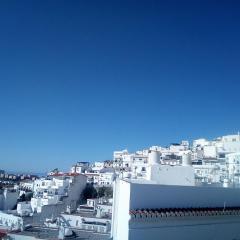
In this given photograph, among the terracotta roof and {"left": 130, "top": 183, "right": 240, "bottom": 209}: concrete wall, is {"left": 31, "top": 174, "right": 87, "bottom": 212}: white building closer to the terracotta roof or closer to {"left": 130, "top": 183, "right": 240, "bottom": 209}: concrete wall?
{"left": 130, "top": 183, "right": 240, "bottom": 209}: concrete wall

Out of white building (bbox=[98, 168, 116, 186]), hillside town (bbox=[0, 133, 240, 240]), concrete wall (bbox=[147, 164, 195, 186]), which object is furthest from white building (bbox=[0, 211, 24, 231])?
white building (bbox=[98, 168, 116, 186])

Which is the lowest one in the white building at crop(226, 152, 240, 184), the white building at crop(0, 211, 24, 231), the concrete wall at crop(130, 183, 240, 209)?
the white building at crop(0, 211, 24, 231)

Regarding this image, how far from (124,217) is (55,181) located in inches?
1694

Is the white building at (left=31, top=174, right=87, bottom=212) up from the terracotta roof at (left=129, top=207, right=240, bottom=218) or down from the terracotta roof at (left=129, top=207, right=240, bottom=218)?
down

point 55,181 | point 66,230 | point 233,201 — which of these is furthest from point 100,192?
point 233,201

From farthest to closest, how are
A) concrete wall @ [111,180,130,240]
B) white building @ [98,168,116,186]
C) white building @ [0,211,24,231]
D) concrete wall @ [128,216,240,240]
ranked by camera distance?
white building @ [98,168,116,186] < white building @ [0,211,24,231] < concrete wall @ [111,180,130,240] < concrete wall @ [128,216,240,240]

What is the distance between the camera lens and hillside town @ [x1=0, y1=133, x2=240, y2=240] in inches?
Result: 757

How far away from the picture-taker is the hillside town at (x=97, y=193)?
19219 mm

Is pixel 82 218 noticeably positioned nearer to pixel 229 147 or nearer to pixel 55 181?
pixel 55 181

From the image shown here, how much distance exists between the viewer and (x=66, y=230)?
2597 cm

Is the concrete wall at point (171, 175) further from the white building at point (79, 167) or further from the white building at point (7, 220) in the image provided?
the white building at point (79, 167)

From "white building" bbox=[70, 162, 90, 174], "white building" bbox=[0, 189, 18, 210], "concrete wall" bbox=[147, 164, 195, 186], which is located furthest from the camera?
"white building" bbox=[70, 162, 90, 174]

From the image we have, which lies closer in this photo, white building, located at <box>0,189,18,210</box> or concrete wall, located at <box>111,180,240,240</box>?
concrete wall, located at <box>111,180,240,240</box>

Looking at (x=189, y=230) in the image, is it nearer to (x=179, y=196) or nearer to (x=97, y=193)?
(x=179, y=196)
